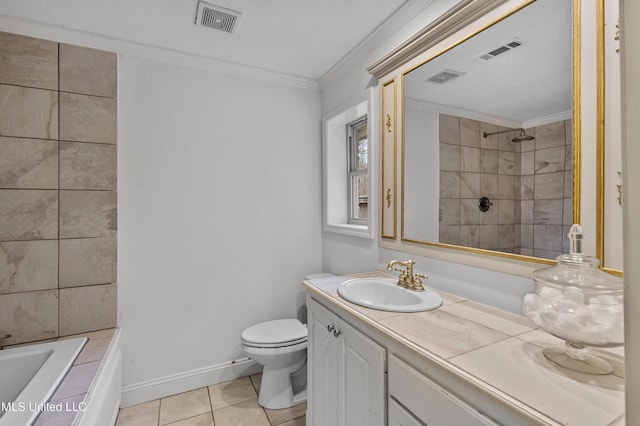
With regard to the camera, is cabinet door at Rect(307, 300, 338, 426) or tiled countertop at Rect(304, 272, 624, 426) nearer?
tiled countertop at Rect(304, 272, 624, 426)

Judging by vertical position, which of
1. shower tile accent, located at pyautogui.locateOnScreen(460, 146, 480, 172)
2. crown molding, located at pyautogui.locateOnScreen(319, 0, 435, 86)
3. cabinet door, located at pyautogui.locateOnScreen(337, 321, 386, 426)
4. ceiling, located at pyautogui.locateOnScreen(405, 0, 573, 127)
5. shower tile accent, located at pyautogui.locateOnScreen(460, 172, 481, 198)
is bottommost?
cabinet door, located at pyautogui.locateOnScreen(337, 321, 386, 426)

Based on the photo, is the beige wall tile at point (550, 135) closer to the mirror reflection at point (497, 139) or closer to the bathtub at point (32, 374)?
the mirror reflection at point (497, 139)

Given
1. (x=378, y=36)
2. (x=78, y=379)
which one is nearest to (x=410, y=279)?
(x=378, y=36)

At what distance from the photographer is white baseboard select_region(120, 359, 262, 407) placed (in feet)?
6.56

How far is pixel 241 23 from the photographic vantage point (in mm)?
1792

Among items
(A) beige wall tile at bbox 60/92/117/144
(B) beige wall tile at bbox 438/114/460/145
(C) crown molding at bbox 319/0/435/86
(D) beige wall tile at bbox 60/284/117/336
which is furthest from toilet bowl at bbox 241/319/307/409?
(C) crown molding at bbox 319/0/435/86

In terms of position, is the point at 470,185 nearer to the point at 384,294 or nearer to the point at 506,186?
the point at 506,186

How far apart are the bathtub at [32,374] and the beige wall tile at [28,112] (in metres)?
1.24

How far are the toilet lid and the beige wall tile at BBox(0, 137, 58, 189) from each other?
5.06 feet

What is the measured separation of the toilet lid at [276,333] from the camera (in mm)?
1924

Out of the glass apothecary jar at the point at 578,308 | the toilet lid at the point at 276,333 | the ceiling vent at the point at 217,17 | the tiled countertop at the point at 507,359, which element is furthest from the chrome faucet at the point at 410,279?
the ceiling vent at the point at 217,17

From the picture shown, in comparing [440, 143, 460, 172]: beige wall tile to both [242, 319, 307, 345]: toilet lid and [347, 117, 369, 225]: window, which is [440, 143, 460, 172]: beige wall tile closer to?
[347, 117, 369, 225]: window

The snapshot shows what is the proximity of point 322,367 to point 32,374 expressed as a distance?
5.16ft

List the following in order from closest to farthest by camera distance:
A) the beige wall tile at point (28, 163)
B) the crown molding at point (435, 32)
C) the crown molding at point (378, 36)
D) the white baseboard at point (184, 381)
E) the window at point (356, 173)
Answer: the crown molding at point (435, 32) < the crown molding at point (378, 36) < the beige wall tile at point (28, 163) < the white baseboard at point (184, 381) < the window at point (356, 173)
